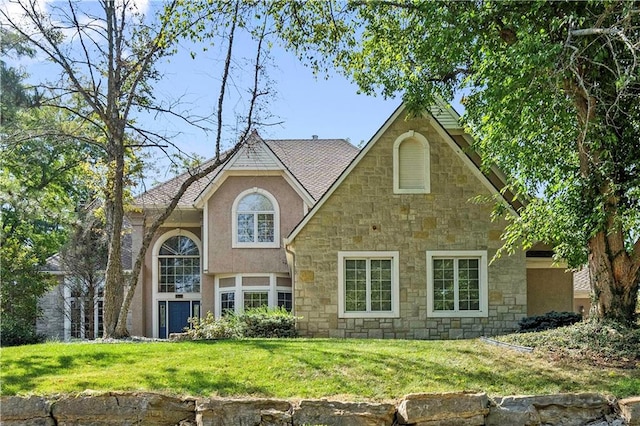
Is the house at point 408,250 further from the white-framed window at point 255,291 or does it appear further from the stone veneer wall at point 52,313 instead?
the stone veneer wall at point 52,313

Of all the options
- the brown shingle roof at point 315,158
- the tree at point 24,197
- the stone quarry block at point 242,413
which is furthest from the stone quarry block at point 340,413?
the brown shingle roof at point 315,158

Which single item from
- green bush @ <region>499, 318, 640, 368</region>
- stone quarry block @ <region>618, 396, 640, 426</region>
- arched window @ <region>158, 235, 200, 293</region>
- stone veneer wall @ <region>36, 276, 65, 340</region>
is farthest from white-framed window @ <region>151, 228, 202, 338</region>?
stone quarry block @ <region>618, 396, 640, 426</region>

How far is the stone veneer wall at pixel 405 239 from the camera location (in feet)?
52.0

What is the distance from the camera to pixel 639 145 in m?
11.4

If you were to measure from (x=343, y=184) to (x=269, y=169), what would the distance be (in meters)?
4.57

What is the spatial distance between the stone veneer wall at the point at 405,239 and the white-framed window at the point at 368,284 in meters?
0.14

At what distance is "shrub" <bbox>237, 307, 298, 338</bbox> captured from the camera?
51.5ft

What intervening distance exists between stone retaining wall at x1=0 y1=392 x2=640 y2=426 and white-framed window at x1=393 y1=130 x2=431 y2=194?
7.85 meters

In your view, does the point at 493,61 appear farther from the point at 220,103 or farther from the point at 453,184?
the point at 220,103

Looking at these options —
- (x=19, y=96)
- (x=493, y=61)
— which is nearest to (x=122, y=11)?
(x=19, y=96)

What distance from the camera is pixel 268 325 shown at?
15797 mm

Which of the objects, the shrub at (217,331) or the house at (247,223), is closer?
the shrub at (217,331)

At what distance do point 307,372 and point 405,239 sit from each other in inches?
270

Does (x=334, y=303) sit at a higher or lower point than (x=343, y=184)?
lower
